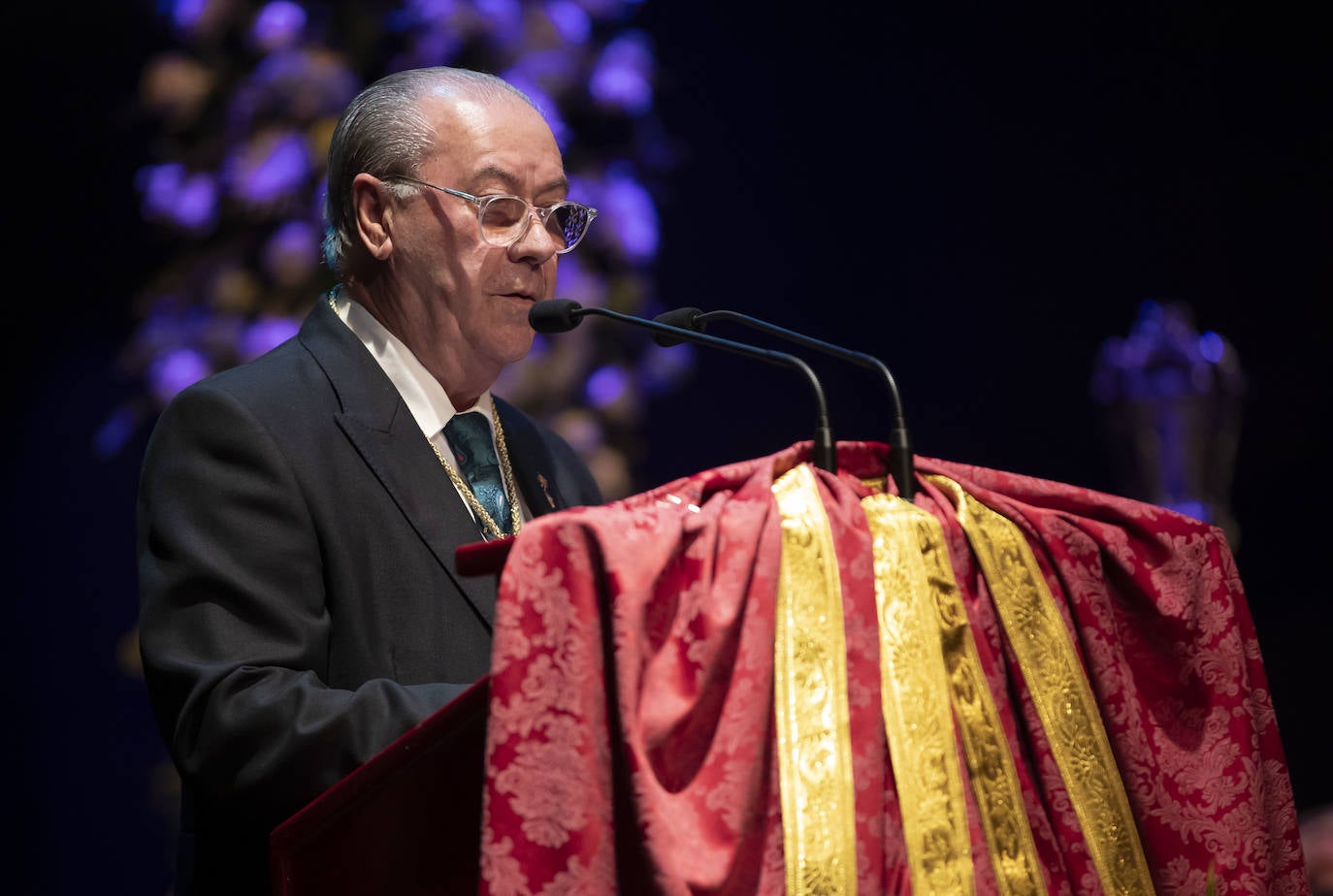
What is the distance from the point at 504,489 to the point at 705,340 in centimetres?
82

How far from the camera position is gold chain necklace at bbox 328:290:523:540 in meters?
2.09

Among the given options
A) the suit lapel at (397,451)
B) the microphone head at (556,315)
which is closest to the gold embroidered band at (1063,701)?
the microphone head at (556,315)

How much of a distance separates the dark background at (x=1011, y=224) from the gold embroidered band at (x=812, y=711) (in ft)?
8.68

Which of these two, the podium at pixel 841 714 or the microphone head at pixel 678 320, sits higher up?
the microphone head at pixel 678 320

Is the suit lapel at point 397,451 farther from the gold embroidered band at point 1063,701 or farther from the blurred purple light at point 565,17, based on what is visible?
the blurred purple light at point 565,17

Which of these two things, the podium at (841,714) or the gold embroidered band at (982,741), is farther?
the gold embroidered band at (982,741)

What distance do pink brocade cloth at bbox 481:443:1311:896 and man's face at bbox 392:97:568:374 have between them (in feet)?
2.71

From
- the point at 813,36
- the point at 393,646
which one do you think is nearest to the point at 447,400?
the point at 393,646

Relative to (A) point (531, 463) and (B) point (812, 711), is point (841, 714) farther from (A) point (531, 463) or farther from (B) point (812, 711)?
(A) point (531, 463)

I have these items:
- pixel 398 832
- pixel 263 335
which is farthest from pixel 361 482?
pixel 263 335

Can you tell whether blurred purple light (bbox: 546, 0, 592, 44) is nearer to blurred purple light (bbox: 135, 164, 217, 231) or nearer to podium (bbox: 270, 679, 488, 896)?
blurred purple light (bbox: 135, 164, 217, 231)

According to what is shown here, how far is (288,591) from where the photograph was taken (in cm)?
177

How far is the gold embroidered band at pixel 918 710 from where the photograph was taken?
50.0 inches

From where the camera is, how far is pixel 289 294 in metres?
3.85
